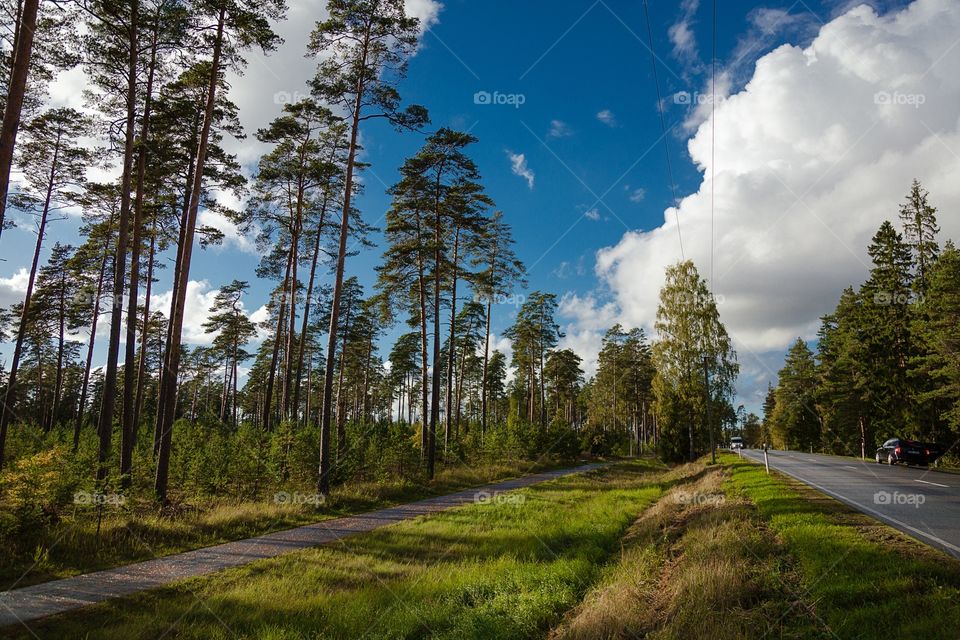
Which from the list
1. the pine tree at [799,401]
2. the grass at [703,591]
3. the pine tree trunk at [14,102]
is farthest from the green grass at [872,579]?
the pine tree at [799,401]

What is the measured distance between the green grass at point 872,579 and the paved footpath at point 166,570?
367 inches

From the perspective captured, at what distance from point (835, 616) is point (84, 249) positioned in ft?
110

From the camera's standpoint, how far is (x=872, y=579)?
5352mm

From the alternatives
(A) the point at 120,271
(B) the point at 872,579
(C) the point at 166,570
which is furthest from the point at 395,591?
(A) the point at 120,271

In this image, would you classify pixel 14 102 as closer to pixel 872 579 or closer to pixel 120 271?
pixel 120 271

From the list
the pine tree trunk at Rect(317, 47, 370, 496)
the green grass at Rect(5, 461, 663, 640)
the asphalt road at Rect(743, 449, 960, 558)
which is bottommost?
the green grass at Rect(5, 461, 663, 640)

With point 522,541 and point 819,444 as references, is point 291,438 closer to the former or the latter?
point 522,541

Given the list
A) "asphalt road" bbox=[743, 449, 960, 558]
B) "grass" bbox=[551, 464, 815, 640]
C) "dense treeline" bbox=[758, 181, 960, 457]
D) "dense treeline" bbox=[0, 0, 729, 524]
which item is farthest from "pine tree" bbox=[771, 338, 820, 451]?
"grass" bbox=[551, 464, 815, 640]

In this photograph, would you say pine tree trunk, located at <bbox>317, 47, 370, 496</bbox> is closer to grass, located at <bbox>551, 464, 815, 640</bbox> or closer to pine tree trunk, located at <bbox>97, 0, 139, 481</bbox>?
pine tree trunk, located at <bbox>97, 0, 139, 481</bbox>

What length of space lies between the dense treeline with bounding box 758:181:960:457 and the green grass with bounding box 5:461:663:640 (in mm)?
26742

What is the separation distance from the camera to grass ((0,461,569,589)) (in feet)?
27.0

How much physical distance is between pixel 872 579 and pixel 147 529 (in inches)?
523

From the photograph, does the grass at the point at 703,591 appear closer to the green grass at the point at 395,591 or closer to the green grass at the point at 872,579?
the green grass at the point at 872,579

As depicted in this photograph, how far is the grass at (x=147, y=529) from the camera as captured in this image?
27.0 ft
